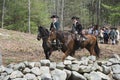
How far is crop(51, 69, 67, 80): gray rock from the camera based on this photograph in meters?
12.0

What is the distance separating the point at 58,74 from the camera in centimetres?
1216

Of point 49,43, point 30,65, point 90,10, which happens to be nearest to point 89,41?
point 49,43

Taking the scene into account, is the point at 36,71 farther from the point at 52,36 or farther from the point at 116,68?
the point at 52,36

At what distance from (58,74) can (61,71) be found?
216 millimetres

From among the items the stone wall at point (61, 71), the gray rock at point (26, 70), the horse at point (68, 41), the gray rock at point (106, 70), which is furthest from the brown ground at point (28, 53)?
the gray rock at point (106, 70)

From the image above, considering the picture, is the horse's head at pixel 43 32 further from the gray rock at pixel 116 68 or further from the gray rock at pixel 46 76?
the gray rock at pixel 46 76

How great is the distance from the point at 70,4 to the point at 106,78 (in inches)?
2447

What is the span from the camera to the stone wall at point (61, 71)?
11984 millimetres

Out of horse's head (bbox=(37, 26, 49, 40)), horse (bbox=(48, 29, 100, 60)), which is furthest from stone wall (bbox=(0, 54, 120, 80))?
horse's head (bbox=(37, 26, 49, 40))

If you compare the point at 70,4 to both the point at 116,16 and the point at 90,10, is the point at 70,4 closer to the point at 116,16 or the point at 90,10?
the point at 90,10

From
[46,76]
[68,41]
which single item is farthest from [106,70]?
[68,41]

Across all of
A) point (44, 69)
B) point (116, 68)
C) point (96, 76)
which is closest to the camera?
point (44, 69)

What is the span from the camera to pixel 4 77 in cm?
1210

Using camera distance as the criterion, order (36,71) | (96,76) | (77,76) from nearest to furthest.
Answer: (36,71)
(77,76)
(96,76)
